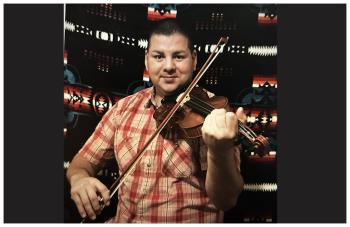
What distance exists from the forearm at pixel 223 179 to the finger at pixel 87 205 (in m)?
0.50

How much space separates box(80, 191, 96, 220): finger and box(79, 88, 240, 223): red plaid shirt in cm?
13

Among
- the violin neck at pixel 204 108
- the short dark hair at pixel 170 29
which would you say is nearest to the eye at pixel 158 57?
the short dark hair at pixel 170 29

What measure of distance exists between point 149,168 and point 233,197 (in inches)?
15.0

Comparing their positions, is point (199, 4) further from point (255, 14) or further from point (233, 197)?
point (233, 197)

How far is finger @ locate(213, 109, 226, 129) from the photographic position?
61.5 inches

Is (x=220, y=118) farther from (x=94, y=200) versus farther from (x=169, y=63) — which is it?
(x=94, y=200)

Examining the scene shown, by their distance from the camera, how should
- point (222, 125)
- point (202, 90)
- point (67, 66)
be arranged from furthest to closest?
point (67, 66) → point (202, 90) → point (222, 125)

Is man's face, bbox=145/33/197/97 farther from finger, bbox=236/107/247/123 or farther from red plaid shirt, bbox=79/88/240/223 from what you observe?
finger, bbox=236/107/247/123

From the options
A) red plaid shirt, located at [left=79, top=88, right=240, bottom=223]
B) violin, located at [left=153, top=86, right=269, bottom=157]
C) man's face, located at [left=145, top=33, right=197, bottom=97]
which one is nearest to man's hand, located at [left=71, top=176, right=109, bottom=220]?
red plaid shirt, located at [left=79, top=88, right=240, bottom=223]

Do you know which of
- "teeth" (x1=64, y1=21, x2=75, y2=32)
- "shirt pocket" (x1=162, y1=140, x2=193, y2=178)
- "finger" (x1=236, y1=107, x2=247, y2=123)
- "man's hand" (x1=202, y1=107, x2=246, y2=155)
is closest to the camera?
"man's hand" (x1=202, y1=107, x2=246, y2=155)

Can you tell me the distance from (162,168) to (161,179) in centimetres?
5

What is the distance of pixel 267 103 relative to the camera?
1973mm

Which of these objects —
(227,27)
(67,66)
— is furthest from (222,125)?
(67,66)

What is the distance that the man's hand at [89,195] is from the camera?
176 cm
